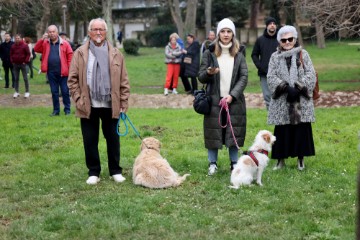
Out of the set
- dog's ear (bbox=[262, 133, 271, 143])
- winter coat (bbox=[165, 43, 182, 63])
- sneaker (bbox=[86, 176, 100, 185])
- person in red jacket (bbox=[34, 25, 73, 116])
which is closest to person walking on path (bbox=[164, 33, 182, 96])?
winter coat (bbox=[165, 43, 182, 63])

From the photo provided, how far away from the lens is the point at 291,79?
8773mm

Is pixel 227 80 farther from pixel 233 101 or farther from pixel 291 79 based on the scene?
pixel 291 79

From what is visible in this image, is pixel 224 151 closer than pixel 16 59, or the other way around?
pixel 224 151

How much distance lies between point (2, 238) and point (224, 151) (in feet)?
16.9

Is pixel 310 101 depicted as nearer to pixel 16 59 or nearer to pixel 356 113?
pixel 356 113

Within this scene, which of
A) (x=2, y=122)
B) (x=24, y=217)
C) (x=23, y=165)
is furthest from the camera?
(x=2, y=122)

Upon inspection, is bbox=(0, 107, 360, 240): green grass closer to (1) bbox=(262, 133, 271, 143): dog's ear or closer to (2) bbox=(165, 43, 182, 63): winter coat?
(1) bbox=(262, 133, 271, 143): dog's ear

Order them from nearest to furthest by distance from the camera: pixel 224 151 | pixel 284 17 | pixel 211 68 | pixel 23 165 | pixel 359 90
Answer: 1. pixel 211 68
2. pixel 23 165
3. pixel 224 151
4. pixel 359 90
5. pixel 284 17

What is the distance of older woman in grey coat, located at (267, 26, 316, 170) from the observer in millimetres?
8719

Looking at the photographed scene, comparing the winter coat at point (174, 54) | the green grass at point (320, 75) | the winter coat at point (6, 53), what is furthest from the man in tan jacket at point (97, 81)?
the winter coat at point (6, 53)

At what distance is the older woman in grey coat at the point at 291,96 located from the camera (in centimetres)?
872

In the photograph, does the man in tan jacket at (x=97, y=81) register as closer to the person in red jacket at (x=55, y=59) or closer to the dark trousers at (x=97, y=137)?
the dark trousers at (x=97, y=137)

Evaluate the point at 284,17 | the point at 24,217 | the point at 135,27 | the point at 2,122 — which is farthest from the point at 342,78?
the point at 135,27

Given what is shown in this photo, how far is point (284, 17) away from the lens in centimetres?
4984
